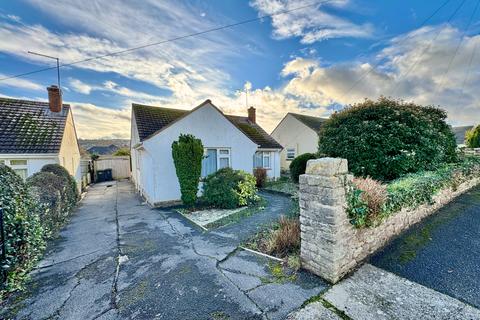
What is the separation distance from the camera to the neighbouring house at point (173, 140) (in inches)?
347

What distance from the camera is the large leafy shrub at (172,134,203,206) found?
26.2 ft

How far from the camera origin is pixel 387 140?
679 centimetres

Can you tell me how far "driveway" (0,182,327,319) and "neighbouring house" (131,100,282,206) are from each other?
3326mm

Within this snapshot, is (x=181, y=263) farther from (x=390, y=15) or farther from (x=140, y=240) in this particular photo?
(x=390, y=15)

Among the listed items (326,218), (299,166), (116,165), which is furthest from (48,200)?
(116,165)

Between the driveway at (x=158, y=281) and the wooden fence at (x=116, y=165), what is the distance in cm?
1725

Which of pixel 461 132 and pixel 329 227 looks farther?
pixel 461 132

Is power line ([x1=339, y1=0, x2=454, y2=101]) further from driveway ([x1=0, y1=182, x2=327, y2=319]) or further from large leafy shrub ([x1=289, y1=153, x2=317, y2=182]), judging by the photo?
driveway ([x1=0, y1=182, x2=327, y2=319])

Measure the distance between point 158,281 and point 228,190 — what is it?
489cm

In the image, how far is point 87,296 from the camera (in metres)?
3.12

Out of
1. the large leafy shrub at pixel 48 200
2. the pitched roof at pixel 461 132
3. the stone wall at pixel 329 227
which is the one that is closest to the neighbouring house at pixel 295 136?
the stone wall at pixel 329 227

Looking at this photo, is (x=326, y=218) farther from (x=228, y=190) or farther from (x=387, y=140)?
(x=387, y=140)

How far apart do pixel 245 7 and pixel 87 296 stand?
9.21 meters

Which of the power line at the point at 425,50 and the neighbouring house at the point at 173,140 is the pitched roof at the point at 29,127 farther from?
the power line at the point at 425,50
